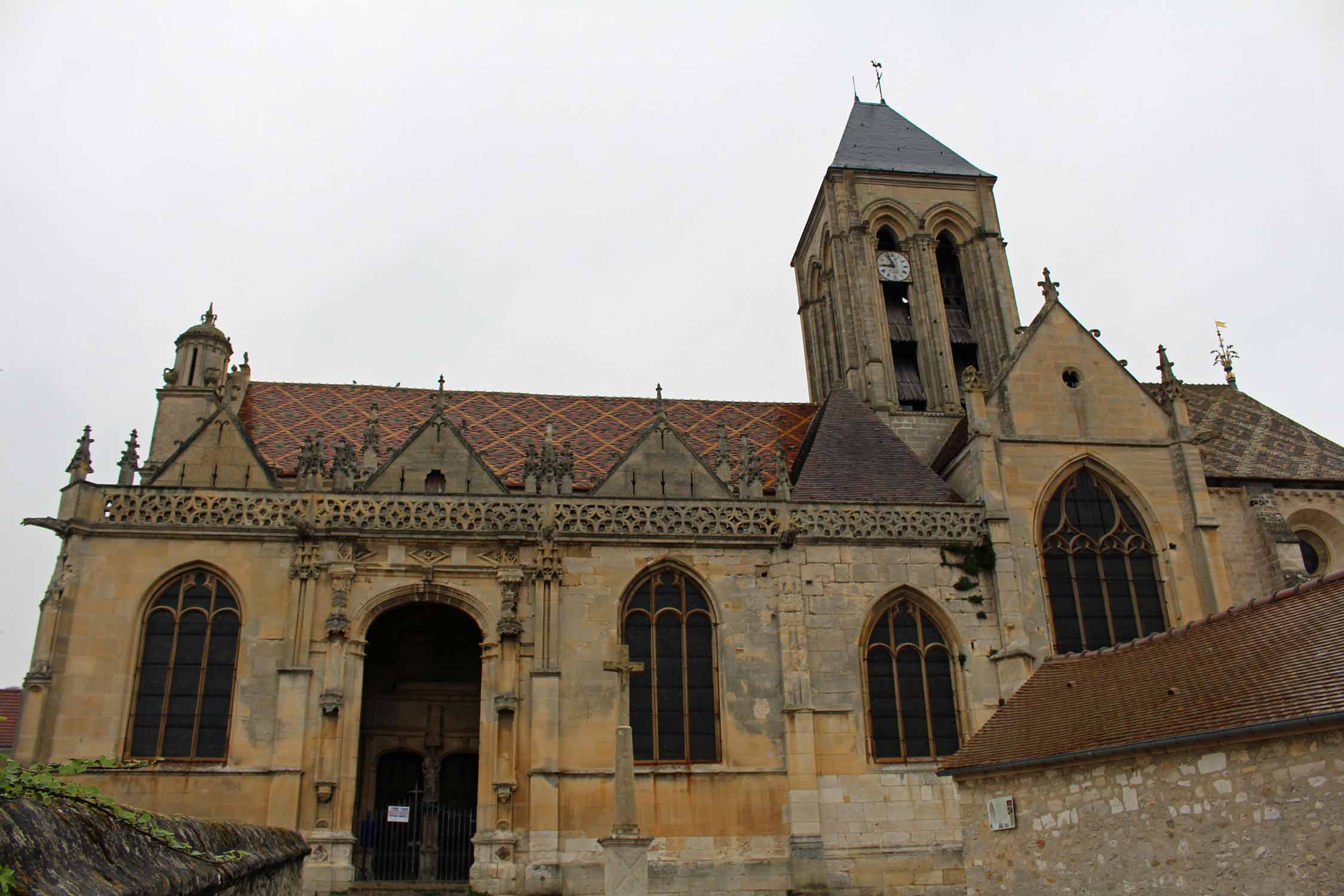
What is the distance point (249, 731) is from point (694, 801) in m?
6.90

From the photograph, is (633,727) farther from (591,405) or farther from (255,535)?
(591,405)

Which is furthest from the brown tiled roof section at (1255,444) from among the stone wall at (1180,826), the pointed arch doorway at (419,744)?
the pointed arch doorway at (419,744)

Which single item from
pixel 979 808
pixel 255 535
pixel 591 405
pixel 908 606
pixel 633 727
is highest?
pixel 591 405

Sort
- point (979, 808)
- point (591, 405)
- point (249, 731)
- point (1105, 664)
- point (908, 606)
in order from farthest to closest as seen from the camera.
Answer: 1. point (591, 405)
2. point (908, 606)
3. point (249, 731)
4. point (1105, 664)
5. point (979, 808)

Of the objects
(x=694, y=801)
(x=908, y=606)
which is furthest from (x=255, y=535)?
(x=908, y=606)

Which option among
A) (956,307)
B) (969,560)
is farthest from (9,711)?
(956,307)

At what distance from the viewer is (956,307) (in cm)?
2866

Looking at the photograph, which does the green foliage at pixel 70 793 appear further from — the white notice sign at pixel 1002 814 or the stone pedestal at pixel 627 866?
the white notice sign at pixel 1002 814

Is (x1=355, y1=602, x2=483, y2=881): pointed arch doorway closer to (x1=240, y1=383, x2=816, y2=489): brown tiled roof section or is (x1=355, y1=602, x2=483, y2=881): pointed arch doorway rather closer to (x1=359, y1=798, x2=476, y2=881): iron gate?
(x1=359, y1=798, x2=476, y2=881): iron gate

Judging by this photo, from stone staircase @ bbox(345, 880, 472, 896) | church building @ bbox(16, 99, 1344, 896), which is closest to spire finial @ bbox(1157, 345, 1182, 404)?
church building @ bbox(16, 99, 1344, 896)

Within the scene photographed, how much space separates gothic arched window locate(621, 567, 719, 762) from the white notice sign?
6.20 metres

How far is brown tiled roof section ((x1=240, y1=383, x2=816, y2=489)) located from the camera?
70.3 ft

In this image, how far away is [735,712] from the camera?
1680 cm

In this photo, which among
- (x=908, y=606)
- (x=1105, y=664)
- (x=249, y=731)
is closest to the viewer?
(x=1105, y=664)
